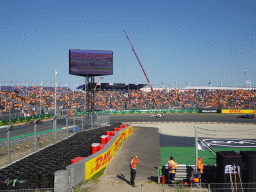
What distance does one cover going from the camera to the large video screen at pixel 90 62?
2950cm

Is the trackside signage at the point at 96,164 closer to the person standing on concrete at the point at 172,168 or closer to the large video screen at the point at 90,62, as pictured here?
the person standing on concrete at the point at 172,168

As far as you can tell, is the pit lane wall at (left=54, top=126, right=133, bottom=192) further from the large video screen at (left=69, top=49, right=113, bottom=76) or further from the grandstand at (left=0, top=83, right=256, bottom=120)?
the grandstand at (left=0, top=83, right=256, bottom=120)

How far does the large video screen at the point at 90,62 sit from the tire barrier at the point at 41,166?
13.3 meters

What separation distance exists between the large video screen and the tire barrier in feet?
43.5

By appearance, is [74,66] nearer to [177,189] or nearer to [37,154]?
[37,154]

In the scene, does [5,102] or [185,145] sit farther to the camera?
[5,102]

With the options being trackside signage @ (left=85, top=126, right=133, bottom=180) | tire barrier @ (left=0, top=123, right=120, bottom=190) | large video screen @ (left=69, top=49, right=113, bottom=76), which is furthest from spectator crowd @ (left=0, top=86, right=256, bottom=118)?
trackside signage @ (left=85, top=126, right=133, bottom=180)

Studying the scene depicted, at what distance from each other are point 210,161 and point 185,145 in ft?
18.9

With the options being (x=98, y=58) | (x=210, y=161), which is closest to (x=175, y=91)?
(x=98, y=58)

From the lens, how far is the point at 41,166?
1142cm

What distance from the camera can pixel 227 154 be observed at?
900cm

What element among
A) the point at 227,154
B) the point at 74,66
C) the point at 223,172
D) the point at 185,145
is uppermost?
the point at 74,66

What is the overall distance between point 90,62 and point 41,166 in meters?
20.5

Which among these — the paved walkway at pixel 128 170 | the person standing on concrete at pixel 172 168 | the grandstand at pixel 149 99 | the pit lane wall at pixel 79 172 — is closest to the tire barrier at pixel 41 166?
the pit lane wall at pixel 79 172
